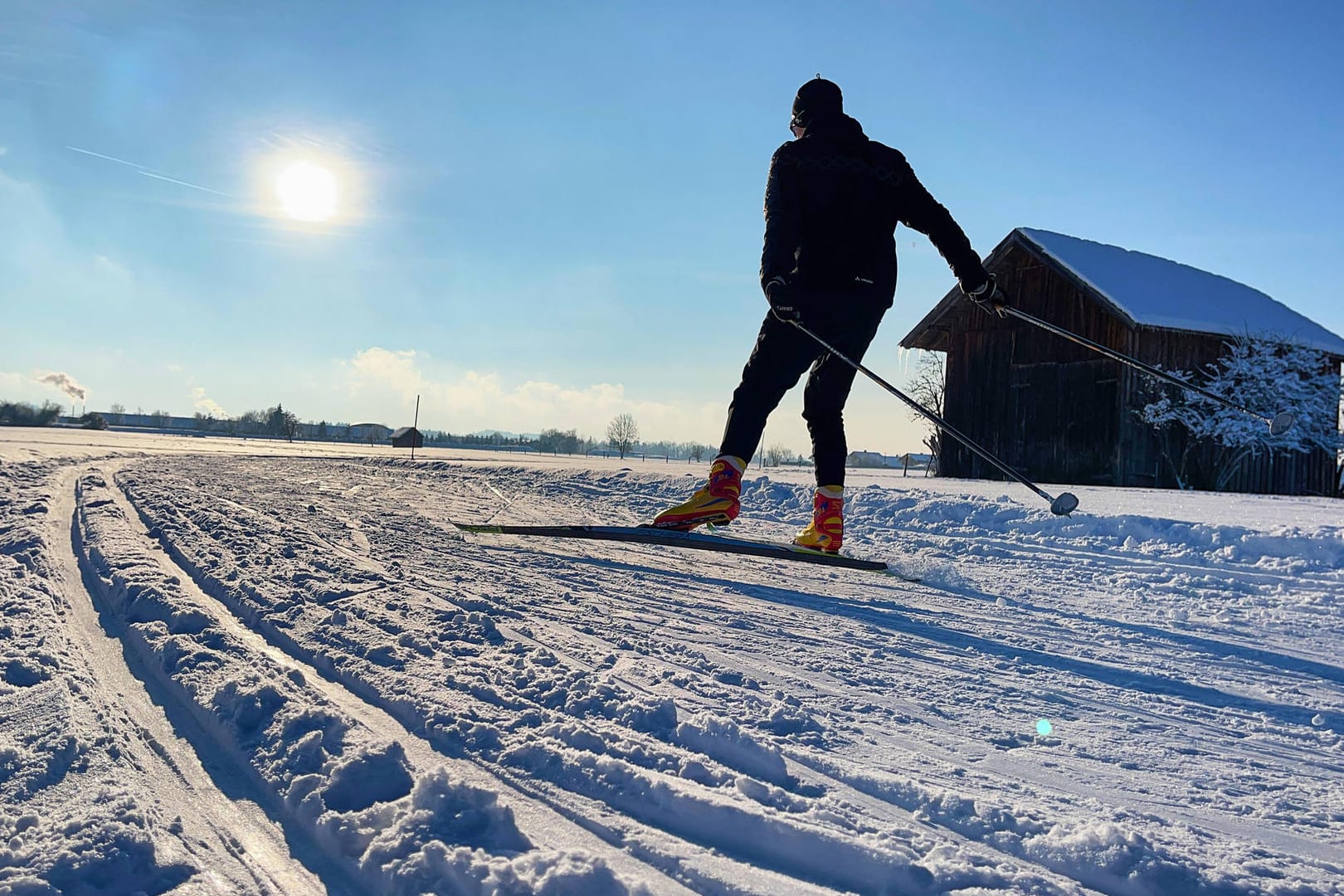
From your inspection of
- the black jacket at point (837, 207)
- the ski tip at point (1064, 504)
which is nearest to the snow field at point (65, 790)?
the black jacket at point (837, 207)

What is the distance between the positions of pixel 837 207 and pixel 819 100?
662mm

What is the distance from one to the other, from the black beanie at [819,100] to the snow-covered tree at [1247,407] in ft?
49.4

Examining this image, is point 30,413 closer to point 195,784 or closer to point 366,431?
point 366,431

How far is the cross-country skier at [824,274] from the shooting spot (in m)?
4.15

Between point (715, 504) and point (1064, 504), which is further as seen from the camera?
point (715, 504)

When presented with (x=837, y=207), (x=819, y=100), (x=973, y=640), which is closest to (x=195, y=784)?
(x=973, y=640)

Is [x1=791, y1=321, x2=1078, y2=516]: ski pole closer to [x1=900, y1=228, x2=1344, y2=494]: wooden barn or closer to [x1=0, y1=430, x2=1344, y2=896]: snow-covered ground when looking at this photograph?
[x1=0, y1=430, x2=1344, y2=896]: snow-covered ground

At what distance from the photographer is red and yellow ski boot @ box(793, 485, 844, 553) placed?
4.41 metres

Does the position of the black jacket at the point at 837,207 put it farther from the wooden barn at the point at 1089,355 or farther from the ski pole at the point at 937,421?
the wooden barn at the point at 1089,355

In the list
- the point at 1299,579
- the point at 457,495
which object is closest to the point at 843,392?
the point at 1299,579

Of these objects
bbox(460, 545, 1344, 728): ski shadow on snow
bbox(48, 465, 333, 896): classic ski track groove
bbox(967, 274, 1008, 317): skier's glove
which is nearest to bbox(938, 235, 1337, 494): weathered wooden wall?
bbox(967, 274, 1008, 317): skier's glove

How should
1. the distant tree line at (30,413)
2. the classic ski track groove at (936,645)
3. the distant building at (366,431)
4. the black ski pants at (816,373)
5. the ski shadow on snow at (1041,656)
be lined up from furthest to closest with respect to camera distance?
the distant building at (366,431) → the distant tree line at (30,413) → the black ski pants at (816,373) → the ski shadow on snow at (1041,656) → the classic ski track groove at (936,645)

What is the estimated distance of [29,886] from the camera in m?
1.12

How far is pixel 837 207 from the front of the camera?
4152mm
